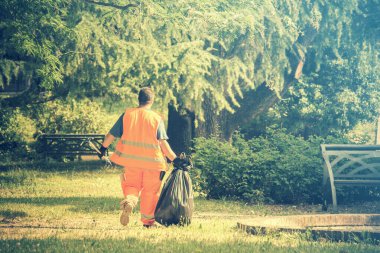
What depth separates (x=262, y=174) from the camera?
45.0 feet

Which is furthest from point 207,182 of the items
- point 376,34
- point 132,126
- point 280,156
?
point 132,126

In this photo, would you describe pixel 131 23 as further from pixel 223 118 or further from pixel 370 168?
pixel 223 118

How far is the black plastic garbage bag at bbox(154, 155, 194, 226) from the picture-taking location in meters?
9.39

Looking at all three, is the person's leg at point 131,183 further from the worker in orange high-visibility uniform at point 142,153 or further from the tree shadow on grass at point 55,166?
the tree shadow on grass at point 55,166

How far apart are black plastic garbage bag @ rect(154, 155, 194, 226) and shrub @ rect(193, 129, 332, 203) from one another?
406 centimetres

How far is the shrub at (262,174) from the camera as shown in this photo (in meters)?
13.4

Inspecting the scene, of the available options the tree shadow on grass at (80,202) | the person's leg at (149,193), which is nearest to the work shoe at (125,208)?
the person's leg at (149,193)

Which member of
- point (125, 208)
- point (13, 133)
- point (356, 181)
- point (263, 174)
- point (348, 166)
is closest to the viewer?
point (125, 208)

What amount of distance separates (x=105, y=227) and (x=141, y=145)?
129cm

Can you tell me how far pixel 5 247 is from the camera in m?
7.55

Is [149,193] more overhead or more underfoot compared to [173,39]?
more underfoot

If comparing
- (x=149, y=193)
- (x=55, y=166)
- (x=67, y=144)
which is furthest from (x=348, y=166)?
(x=67, y=144)

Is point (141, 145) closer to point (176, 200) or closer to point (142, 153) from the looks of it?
point (142, 153)

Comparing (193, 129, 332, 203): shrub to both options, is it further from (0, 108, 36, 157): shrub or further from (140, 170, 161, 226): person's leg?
(0, 108, 36, 157): shrub
